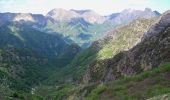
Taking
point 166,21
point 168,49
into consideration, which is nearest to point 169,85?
point 168,49

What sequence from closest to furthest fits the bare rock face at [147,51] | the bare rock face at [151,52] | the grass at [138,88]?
the grass at [138,88] → the bare rock face at [151,52] → the bare rock face at [147,51]

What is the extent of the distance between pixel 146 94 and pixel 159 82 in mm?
3479

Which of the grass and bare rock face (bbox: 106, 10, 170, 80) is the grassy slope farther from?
bare rock face (bbox: 106, 10, 170, 80)

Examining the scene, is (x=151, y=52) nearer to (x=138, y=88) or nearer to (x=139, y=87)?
(x=139, y=87)

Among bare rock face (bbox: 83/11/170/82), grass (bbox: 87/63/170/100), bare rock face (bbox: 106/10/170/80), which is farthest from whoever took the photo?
bare rock face (bbox: 106/10/170/80)

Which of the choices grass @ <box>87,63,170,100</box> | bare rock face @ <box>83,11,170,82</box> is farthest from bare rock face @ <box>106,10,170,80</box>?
grass @ <box>87,63,170,100</box>

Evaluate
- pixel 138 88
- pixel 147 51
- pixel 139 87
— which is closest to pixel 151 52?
pixel 147 51

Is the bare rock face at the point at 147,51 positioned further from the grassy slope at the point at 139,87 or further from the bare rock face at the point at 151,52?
the grassy slope at the point at 139,87

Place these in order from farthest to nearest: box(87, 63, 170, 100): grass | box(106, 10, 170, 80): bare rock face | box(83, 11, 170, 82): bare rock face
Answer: box(106, 10, 170, 80): bare rock face < box(83, 11, 170, 82): bare rock face < box(87, 63, 170, 100): grass

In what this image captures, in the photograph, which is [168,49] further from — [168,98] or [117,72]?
[117,72]

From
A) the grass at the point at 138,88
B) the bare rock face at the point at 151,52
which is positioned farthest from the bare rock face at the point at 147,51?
the grass at the point at 138,88

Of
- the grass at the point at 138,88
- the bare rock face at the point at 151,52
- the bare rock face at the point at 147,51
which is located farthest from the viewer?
the bare rock face at the point at 147,51

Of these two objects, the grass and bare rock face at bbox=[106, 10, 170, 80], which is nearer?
the grass

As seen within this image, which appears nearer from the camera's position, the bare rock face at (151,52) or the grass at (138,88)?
the grass at (138,88)
